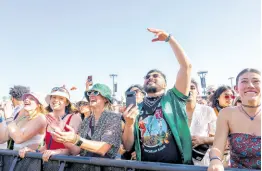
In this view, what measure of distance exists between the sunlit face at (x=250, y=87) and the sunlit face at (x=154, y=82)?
0.95 m

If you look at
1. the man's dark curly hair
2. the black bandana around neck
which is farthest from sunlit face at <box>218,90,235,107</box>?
the man's dark curly hair

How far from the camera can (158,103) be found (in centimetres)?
256

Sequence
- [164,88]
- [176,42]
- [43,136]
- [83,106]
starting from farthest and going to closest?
[83,106] < [43,136] < [164,88] < [176,42]

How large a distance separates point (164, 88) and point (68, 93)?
148 cm

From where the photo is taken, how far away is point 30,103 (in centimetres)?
340

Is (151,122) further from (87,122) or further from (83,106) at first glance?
(83,106)

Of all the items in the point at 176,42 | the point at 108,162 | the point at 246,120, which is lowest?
the point at 108,162

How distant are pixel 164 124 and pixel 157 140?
0.18 metres

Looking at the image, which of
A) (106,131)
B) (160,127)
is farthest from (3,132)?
(160,127)

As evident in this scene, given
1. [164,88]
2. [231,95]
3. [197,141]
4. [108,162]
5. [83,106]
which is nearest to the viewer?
[108,162]

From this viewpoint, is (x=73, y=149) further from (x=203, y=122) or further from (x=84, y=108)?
(x=84, y=108)

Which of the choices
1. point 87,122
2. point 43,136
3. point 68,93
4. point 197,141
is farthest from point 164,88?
point 43,136

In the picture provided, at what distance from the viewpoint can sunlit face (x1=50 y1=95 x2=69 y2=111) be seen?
→ 328 cm

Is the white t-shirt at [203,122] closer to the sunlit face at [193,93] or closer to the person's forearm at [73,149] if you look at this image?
the sunlit face at [193,93]
